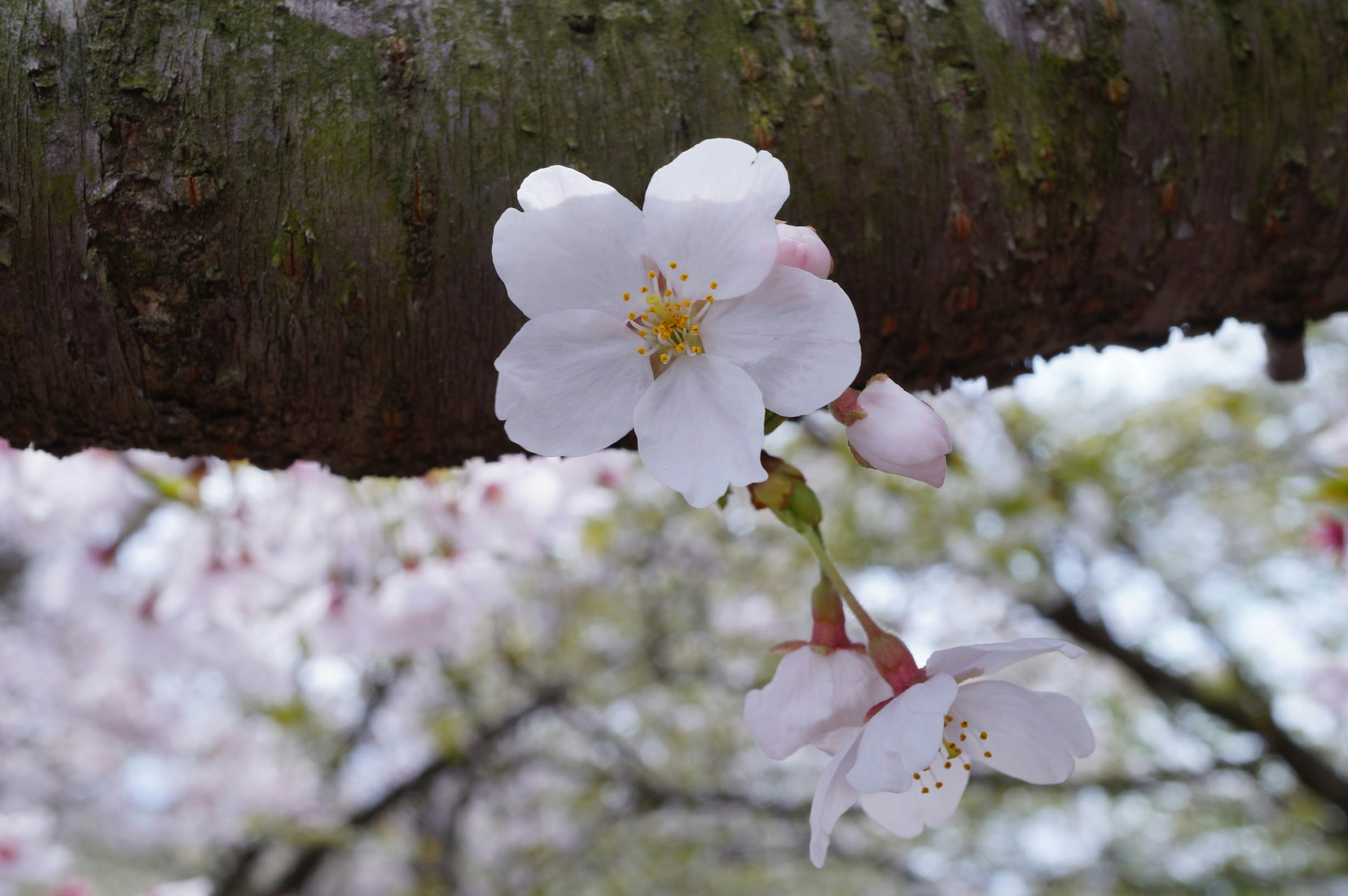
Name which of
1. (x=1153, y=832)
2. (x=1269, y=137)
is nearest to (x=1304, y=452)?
(x=1153, y=832)

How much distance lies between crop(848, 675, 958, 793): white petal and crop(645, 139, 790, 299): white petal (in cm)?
26

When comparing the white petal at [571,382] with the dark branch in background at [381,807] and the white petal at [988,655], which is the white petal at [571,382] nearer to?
the white petal at [988,655]

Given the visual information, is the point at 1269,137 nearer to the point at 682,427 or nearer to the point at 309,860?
the point at 682,427

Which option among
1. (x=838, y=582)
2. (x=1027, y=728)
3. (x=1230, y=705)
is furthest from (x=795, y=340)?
(x=1230, y=705)

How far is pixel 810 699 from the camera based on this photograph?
23.0 inches

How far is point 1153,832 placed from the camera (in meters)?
5.78

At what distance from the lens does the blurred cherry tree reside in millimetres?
1698

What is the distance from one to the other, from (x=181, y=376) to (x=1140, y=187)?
2.61 feet

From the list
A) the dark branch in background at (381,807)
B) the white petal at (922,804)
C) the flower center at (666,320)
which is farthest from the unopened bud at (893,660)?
the dark branch in background at (381,807)

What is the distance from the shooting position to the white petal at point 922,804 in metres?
0.67

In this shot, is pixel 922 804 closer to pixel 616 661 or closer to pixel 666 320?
pixel 666 320

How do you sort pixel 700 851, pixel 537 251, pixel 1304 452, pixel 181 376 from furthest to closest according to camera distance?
pixel 700 851, pixel 1304 452, pixel 181 376, pixel 537 251

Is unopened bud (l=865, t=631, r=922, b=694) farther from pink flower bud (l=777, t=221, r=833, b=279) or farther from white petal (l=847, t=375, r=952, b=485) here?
pink flower bud (l=777, t=221, r=833, b=279)

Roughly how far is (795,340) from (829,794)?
0.92 ft
